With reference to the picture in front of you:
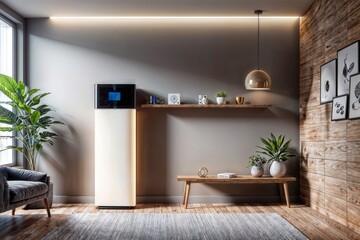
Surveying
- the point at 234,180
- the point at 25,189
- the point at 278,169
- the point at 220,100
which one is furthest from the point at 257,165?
the point at 25,189

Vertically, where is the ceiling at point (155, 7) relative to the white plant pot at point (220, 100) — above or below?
above

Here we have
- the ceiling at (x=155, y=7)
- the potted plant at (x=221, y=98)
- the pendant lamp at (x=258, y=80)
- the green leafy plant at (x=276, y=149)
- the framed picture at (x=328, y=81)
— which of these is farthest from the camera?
the potted plant at (x=221, y=98)

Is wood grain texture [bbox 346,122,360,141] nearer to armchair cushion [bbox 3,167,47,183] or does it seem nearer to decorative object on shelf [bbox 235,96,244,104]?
decorative object on shelf [bbox 235,96,244,104]

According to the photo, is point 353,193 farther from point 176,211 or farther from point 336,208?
point 176,211

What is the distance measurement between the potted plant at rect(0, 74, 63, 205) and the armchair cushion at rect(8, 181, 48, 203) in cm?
77

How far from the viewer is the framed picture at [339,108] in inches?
183

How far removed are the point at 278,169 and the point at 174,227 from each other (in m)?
1.91

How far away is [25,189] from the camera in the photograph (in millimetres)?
4742

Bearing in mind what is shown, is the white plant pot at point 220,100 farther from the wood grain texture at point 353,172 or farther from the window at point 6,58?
the window at point 6,58

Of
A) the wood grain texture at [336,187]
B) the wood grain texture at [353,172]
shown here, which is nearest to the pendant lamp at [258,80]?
the wood grain texture at [336,187]

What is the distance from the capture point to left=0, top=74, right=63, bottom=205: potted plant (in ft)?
18.4

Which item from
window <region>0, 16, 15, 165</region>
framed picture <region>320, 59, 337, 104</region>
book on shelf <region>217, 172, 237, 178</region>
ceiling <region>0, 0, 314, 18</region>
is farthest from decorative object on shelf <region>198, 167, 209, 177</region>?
window <region>0, 16, 15, 165</region>

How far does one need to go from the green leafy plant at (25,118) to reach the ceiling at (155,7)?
3.28 ft

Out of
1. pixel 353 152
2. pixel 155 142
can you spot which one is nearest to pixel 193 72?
pixel 155 142
